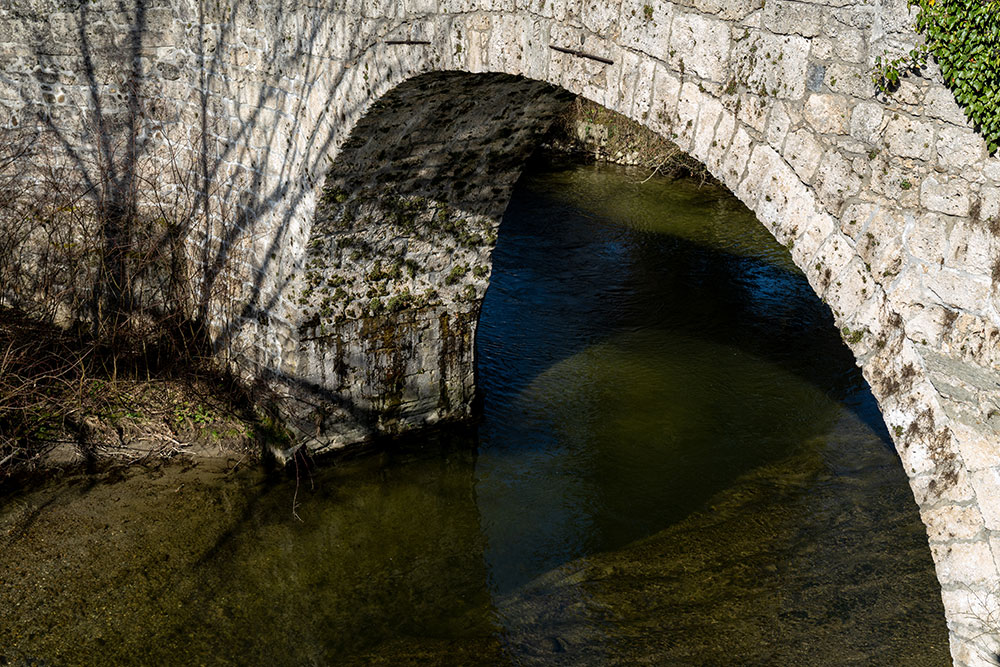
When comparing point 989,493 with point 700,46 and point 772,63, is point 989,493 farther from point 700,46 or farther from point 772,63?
point 700,46

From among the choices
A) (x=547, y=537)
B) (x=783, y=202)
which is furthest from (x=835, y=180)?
(x=547, y=537)

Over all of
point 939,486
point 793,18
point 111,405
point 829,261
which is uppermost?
point 793,18

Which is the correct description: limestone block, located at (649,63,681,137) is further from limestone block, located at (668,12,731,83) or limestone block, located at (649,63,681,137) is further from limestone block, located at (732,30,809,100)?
limestone block, located at (732,30,809,100)

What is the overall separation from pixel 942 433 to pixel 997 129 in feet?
3.32

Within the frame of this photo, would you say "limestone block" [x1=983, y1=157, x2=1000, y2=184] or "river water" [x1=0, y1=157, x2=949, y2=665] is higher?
"limestone block" [x1=983, y1=157, x2=1000, y2=184]

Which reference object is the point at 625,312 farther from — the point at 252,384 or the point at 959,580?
the point at 959,580

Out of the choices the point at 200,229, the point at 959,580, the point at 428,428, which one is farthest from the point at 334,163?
the point at 959,580

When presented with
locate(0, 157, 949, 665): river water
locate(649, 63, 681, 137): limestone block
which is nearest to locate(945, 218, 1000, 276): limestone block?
locate(649, 63, 681, 137): limestone block

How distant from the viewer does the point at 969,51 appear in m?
2.92

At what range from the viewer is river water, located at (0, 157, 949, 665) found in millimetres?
5602

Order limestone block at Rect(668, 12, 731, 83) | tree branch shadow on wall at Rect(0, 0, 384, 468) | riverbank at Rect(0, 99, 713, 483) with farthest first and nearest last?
riverbank at Rect(0, 99, 713, 483) < tree branch shadow on wall at Rect(0, 0, 384, 468) < limestone block at Rect(668, 12, 731, 83)

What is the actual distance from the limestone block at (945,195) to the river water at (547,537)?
10.6ft

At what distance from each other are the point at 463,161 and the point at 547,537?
2.70m

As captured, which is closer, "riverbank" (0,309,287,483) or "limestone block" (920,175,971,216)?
"limestone block" (920,175,971,216)
